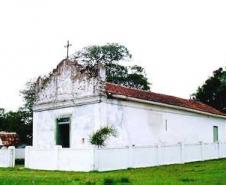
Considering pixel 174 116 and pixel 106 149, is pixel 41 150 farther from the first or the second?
pixel 174 116

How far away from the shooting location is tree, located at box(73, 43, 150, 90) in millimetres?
55031

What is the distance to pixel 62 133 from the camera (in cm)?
2666

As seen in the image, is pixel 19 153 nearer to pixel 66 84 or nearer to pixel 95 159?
pixel 66 84

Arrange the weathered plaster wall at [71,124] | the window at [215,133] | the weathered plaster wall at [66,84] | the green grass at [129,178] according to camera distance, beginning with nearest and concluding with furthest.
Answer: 1. the green grass at [129,178]
2. the weathered plaster wall at [71,124]
3. the weathered plaster wall at [66,84]
4. the window at [215,133]

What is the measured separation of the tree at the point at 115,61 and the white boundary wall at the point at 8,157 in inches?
1143

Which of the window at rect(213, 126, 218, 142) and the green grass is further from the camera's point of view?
the window at rect(213, 126, 218, 142)

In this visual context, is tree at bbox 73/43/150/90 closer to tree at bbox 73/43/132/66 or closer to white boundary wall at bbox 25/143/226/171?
tree at bbox 73/43/132/66

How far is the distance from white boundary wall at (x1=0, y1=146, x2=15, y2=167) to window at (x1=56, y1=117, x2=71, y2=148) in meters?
2.64

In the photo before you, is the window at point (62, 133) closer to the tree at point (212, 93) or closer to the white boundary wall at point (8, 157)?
the white boundary wall at point (8, 157)

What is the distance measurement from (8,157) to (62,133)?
336 cm

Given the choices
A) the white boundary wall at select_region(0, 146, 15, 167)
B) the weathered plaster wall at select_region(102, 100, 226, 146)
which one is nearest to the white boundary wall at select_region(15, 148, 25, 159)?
the white boundary wall at select_region(0, 146, 15, 167)

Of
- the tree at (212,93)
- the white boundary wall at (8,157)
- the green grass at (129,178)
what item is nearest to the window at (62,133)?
the white boundary wall at (8,157)

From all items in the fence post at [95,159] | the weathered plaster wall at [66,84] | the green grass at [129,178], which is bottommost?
the green grass at [129,178]

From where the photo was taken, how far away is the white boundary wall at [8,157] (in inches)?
1029
